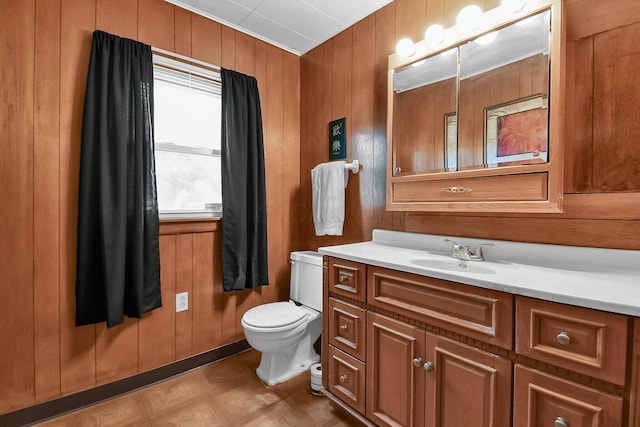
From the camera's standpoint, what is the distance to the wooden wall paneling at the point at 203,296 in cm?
203

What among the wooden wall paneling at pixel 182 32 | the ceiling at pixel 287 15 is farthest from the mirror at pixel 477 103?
the wooden wall paneling at pixel 182 32

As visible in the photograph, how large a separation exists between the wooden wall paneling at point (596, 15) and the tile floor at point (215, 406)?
2.02 m

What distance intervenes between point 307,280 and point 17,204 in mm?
1602

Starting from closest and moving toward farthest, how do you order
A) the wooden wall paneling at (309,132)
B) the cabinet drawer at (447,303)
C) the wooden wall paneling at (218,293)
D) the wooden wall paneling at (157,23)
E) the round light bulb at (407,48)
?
the cabinet drawer at (447,303), the round light bulb at (407,48), the wooden wall paneling at (157,23), the wooden wall paneling at (218,293), the wooden wall paneling at (309,132)

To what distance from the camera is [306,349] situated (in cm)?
203

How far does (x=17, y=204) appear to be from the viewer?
1472mm

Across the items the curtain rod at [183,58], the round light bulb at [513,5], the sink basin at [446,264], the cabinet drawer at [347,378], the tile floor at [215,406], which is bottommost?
the tile floor at [215,406]

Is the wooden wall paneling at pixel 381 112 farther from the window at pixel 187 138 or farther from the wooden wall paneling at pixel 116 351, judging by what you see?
the wooden wall paneling at pixel 116 351

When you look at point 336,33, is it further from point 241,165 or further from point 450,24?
point 241,165

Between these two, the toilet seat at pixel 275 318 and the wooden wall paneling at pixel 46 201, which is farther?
the toilet seat at pixel 275 318

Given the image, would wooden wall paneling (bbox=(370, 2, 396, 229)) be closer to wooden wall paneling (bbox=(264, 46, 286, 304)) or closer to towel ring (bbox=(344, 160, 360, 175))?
towel ring (bbox=(344, 160, 360, 175))

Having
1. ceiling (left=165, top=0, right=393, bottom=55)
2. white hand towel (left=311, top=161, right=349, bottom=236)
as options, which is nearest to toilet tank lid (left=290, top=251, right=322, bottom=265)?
white hand towel (left=311, top=161, right=349, bottom=236)

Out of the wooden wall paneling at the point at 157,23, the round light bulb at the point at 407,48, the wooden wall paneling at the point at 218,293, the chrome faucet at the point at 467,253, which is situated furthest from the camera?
the wooden wall paneling at the point at 218,293

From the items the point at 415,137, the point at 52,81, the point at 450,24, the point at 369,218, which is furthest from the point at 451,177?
the point at 52,81
